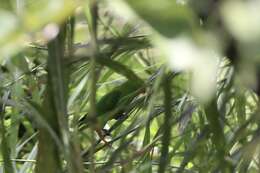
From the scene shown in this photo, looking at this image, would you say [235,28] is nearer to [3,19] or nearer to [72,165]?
[3,19]

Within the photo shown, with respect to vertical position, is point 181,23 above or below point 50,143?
above

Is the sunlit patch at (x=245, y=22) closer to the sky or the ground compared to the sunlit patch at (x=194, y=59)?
closer to the sky

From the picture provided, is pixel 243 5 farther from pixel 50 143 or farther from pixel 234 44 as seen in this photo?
pixel 50 143

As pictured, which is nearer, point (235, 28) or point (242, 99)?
point (235, 28)

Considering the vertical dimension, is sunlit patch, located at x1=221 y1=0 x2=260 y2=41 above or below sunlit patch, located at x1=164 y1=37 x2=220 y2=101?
above

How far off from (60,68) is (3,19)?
0.43 feet

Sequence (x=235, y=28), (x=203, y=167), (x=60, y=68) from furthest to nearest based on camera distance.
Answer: (x=203, y=167) < (x=60, y=68) < (x=235, y=28)

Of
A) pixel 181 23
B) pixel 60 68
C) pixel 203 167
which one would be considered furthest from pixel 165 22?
pixel 203 167

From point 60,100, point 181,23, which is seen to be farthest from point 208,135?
point 181,23

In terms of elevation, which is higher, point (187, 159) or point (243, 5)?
point (243, 5)

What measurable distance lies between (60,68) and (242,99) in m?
0.22

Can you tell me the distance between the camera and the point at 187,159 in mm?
370

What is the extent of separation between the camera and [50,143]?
37 centimetres

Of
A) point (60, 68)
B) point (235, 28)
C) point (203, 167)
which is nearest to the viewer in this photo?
point (235, 28)
